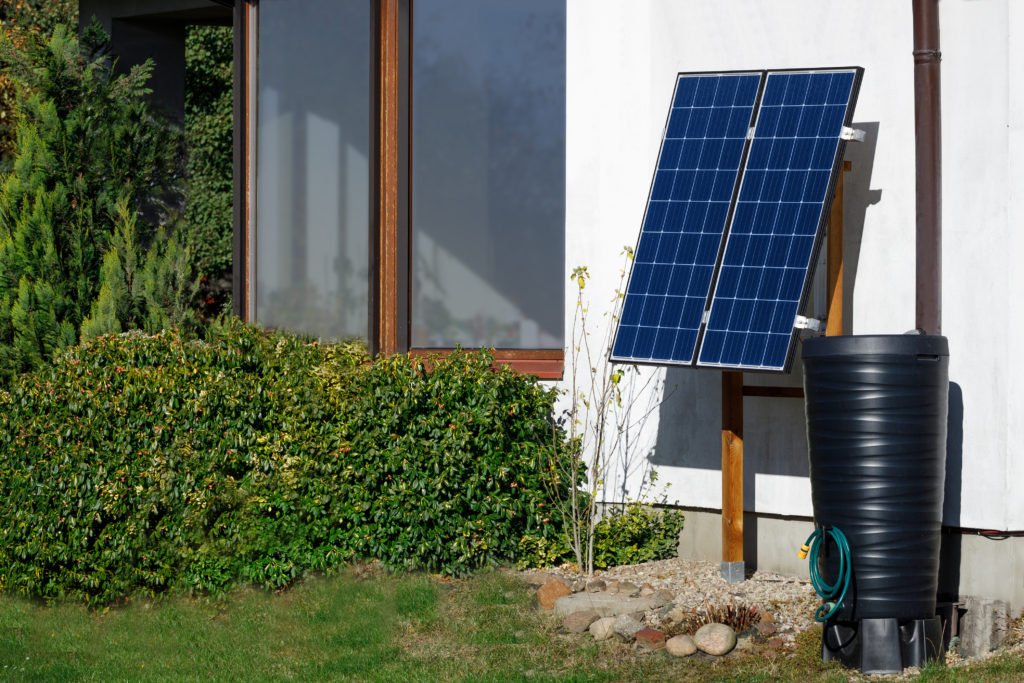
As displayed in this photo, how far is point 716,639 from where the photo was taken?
5.21m

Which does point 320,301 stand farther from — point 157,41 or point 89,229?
point 157,41

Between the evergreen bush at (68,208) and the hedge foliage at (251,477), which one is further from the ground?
the evergreen bush at (68,208)

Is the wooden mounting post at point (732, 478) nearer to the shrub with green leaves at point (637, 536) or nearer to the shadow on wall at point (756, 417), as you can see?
the shadow on wall at point (756, 417)

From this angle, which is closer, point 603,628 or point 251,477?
point 603,628

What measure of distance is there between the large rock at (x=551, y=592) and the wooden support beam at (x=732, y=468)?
3.14 ft

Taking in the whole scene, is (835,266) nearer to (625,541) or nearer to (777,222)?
(777,222)

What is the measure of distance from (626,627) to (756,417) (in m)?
1.70

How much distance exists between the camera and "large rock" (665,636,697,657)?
5.22 metres

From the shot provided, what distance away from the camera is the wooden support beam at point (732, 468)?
20.0ft

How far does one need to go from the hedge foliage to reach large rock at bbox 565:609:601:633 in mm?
918

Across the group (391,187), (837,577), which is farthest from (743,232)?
(391,187)

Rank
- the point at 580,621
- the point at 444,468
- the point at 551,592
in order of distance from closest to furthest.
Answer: the point at 580,621, the point at 551,592, the point at 444,468

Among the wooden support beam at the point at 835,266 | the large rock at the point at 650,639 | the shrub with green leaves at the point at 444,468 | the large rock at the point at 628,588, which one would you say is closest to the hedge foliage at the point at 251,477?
the shrub with green leaves at the point at 444,468

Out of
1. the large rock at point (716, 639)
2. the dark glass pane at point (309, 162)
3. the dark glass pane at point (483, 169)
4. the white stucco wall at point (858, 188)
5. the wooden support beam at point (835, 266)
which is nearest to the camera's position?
the large rock at point (716, 639)
